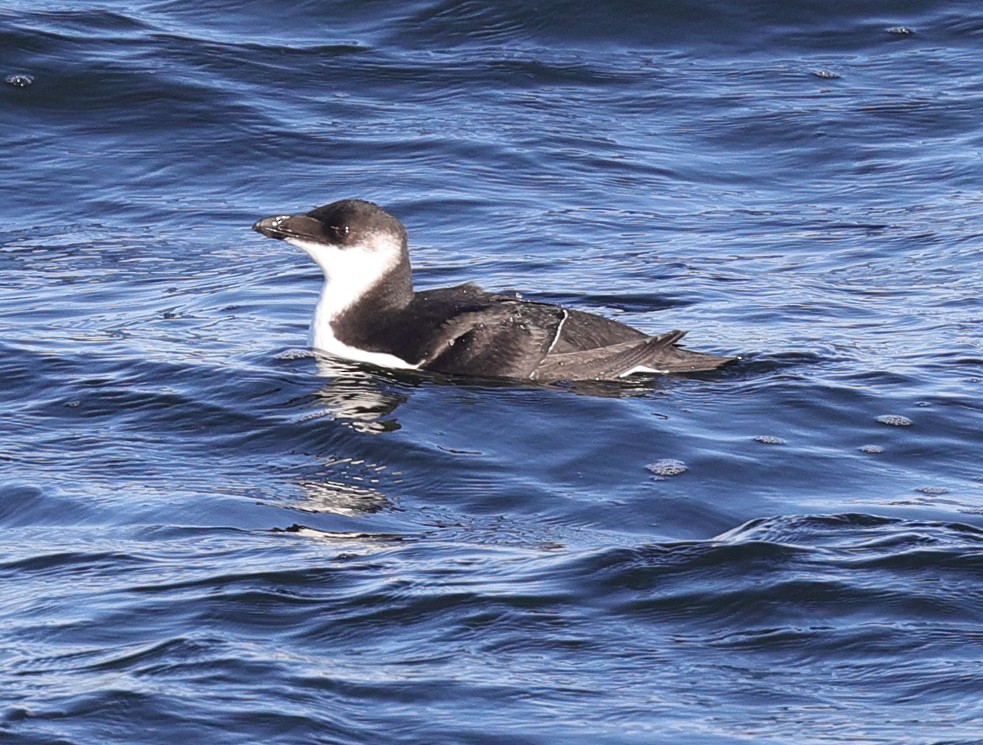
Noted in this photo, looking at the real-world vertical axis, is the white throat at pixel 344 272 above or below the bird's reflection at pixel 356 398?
above

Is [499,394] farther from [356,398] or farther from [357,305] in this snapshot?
[357,305]

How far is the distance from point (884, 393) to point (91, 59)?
25.6ft

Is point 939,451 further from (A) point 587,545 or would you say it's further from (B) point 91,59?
(B) point 91,59

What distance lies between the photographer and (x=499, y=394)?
27.4 ft

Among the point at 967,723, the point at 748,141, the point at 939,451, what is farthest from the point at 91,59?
the point at 967,723

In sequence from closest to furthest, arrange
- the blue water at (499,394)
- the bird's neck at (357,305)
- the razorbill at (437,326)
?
the blue water at (499,394) < the razorbill at (437,326) < the bird's neck at (357,305)

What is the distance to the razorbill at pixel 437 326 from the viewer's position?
8.47 m

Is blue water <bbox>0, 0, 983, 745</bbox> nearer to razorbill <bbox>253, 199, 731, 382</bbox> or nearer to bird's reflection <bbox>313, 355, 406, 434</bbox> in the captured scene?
bird's reflection <bbox>313, 355, 406, 434</bbox>

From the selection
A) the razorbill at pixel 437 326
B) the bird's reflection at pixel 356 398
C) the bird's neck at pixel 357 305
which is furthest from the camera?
the bird's neck at pixel 357 305

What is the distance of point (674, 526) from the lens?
261 inches

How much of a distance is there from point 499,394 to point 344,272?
44.0 inches

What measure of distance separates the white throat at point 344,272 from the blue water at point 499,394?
23cm

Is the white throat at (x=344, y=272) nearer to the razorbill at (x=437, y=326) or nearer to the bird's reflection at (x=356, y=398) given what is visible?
the razorbill at (x=437, y=326)

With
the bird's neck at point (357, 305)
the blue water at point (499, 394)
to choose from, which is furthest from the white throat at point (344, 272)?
the blue water at point (499, 394)
